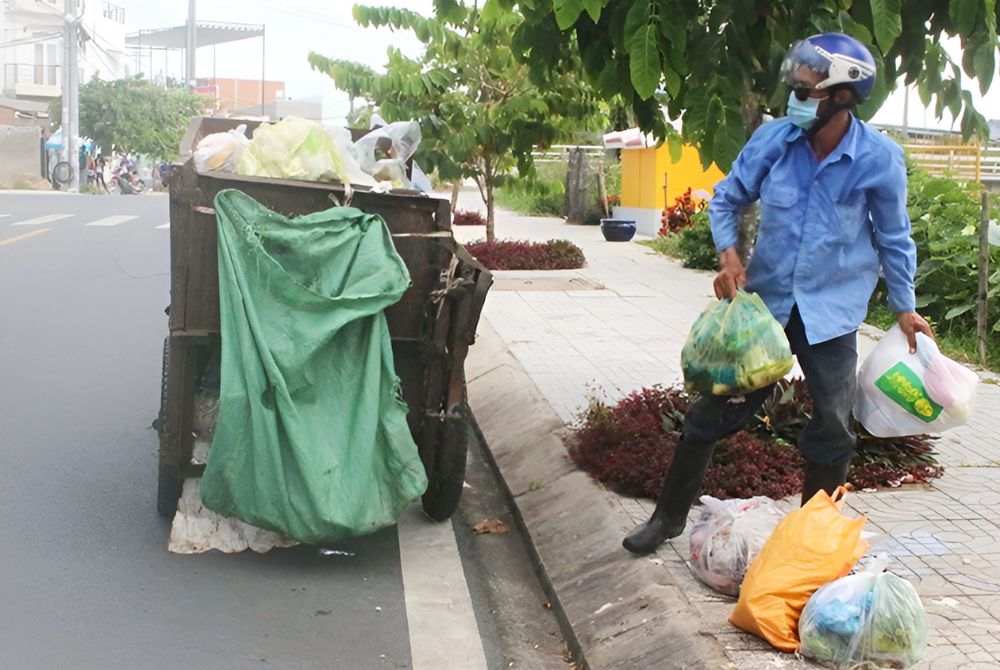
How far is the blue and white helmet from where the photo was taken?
14.6ft

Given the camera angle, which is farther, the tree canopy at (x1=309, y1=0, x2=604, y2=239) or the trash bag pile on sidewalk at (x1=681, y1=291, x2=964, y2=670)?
the tree canopy at (x1=309, y1=0, x2=604, y2=239)

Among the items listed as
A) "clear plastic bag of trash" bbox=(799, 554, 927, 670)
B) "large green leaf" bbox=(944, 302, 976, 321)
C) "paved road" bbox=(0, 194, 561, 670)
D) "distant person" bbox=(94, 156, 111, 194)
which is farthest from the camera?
"distant person" bbox=(94, 156, 111, 194)

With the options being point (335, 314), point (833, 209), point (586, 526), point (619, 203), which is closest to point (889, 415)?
point (833, 209)

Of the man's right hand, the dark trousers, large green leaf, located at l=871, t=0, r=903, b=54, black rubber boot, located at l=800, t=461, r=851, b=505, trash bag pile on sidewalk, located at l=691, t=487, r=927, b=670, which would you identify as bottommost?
trash bag pile on sidewalk, located at l=691, t=487, r=927, b=670

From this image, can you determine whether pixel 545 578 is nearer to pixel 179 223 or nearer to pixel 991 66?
pixel 179 223

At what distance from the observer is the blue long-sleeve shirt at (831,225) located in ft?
15.1

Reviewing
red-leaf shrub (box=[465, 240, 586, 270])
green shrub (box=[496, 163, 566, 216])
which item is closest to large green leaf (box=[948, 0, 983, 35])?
red-leaf shrub (box=[465, 240, 586, 270])

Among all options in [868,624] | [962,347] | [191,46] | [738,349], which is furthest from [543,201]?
[191,46]

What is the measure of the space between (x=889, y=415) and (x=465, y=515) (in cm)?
253

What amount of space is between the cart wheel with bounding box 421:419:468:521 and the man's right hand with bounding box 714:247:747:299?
156 centimetres

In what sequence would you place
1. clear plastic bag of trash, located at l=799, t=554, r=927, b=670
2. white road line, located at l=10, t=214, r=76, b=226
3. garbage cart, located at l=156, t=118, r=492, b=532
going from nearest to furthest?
1. clear plastic bag of trash, located at l=799, t=554, r=927, b=670
2. garbage cart, located at l=156, t=118, r=492, b=532
3. white road line, located at l=10, t=214, r=76, b=226

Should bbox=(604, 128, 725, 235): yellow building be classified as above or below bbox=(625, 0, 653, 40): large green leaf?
below

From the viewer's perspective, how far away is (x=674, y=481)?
16.5 feet

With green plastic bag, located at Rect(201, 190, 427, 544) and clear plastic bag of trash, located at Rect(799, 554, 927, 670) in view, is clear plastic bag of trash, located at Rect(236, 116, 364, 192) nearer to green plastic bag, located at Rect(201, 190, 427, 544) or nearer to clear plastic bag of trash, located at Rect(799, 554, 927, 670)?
green plastic bag, located at Rect(201, 190, 427, 544)
